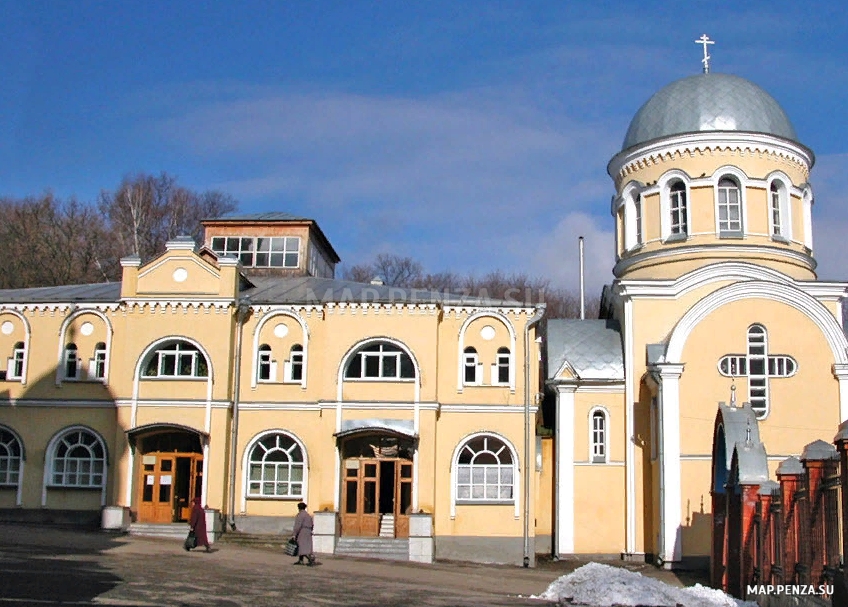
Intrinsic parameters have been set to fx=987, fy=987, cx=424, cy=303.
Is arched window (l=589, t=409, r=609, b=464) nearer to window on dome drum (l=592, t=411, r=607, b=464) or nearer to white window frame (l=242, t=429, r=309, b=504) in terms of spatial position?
window on dome drum (l=592, t=411, r=607, b=464)

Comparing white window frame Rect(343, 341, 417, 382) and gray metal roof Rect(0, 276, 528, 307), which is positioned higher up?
gray metal roof Rect(0, 276, 528, 307)

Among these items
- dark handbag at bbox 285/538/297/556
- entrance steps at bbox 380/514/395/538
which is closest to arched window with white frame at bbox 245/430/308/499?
entrance steps at bbox 380/514/395/538

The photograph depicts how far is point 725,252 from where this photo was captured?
27.9 m

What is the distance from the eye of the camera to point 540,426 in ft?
94.1

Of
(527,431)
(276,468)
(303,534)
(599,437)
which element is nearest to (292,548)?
(303,534)

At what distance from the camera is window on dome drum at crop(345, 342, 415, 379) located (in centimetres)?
2619

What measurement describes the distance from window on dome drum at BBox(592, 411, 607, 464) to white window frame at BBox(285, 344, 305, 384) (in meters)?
8.15

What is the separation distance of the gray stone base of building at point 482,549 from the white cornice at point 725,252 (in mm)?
9248

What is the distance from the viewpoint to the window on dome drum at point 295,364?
26641mm

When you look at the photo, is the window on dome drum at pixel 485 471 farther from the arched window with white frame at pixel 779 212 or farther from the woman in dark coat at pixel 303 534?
the arched window with white frame at pixel 779 212

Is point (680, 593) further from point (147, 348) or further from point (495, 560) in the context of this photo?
point (147, 348)

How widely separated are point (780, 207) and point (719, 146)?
8.31ft

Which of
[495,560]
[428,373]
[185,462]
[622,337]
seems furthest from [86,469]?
[622,337]

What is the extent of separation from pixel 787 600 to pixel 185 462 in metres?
16.6
